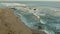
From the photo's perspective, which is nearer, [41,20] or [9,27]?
[9,27]

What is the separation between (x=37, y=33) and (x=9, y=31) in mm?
1726

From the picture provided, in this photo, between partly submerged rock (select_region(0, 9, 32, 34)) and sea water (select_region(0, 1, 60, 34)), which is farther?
sea water (select_region(0, 1, 60, 34))

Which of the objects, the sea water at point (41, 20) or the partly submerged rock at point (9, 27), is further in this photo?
the sea water at point (41, 20)

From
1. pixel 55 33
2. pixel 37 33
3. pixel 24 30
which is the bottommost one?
pixel 55 33

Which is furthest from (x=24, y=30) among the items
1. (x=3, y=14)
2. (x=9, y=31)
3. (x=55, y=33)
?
(x=55, y=33)

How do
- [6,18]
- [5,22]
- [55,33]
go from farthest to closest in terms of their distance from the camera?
1. [55,33]
2. [6,18]
3. [5,22]

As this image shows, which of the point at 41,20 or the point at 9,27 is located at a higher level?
the point at 9,27

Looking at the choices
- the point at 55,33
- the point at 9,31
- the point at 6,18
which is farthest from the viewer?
the point at 55,33

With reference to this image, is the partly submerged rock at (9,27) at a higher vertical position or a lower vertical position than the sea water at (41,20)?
higher

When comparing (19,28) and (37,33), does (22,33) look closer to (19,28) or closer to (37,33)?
(19,28)

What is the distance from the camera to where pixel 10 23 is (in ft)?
17.7

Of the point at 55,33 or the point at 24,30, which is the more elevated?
the point at 24,30

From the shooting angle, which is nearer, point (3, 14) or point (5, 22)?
point (5, 22)

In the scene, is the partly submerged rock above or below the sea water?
above
